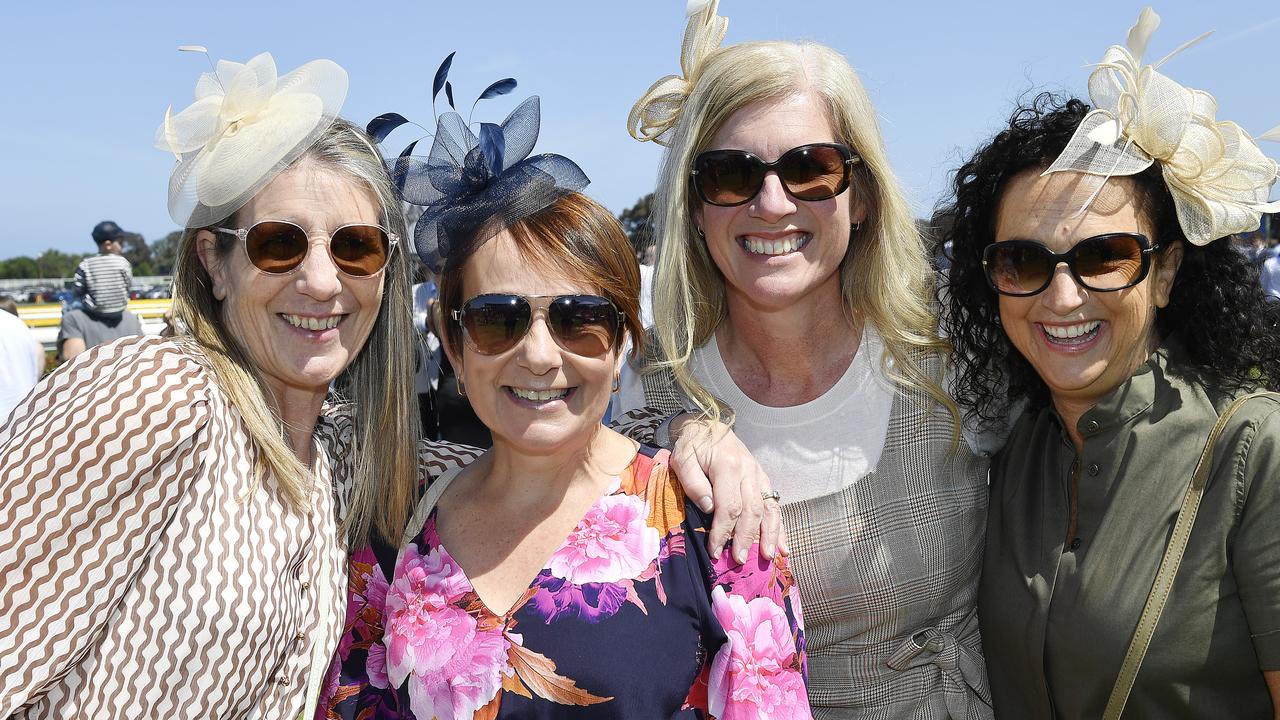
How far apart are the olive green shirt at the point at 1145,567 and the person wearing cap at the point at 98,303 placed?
8.90 metres

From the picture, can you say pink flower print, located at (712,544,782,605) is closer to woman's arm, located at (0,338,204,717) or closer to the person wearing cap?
woman's arm, located at (0,338,204,717)

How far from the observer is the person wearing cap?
9156 mm

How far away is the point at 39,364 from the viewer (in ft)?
23.6

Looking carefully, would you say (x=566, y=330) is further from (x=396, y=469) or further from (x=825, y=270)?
(x=825, y=270)

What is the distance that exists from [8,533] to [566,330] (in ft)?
3.77

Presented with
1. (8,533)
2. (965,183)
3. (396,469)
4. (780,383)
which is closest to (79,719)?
(8,533)

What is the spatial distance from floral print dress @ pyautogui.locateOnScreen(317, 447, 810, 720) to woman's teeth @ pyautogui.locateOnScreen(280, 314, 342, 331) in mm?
634

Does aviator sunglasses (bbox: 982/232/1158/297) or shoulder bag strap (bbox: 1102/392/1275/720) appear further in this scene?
aviator sunglasses (bbox: 982/232/1158/297)

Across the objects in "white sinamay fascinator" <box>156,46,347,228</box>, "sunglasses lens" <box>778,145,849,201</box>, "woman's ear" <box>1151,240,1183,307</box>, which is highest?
"white sinamay fascinator" <box>156,46,347,228</box>

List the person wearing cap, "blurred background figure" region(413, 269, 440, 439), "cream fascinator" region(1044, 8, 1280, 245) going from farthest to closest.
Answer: the person wearing cap < "blurred background figure" region(413, 269, 440, 439) < "cream fascinator" region(1044, 8, 1280, 245)

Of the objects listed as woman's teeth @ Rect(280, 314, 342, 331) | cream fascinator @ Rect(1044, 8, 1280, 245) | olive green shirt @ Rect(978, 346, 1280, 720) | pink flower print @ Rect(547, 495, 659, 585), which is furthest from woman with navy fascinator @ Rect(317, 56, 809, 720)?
cream fascinator @ Rect(1044, 8, 1280, 245)

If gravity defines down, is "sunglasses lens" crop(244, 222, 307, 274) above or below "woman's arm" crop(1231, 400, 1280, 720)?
above

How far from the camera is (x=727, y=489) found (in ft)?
7.22

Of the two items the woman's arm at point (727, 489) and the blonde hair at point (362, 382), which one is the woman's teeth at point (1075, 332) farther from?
the blonde hair at point (362, 382)
